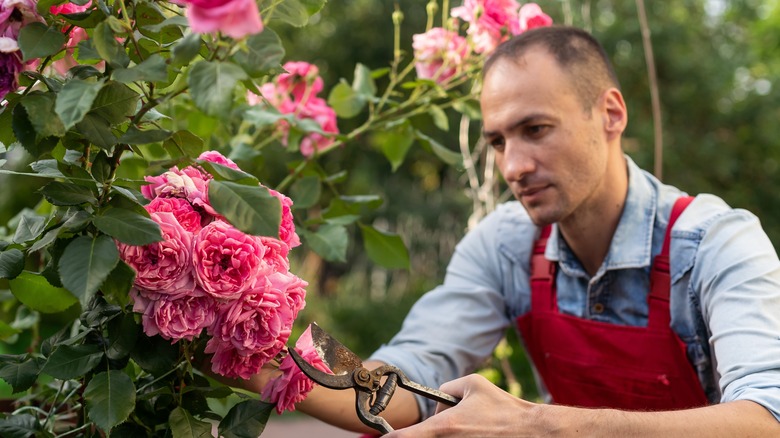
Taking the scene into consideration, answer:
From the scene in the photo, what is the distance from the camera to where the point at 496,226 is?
233 centimetres

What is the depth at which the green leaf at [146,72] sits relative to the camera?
37.9 inches

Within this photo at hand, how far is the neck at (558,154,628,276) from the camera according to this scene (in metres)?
2.14

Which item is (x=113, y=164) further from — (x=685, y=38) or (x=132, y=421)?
(x=685, y=38)

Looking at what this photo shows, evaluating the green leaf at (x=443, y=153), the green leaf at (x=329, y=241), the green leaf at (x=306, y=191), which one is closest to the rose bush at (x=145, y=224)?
the green leaf at (x=329, y=241)

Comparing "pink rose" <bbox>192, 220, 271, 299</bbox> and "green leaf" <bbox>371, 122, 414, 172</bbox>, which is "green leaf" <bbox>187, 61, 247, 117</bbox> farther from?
"green leaf" <bbox>371, 122, 414, 172</bbox>

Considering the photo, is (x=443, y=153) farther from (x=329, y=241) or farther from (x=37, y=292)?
(x=37, y=292)

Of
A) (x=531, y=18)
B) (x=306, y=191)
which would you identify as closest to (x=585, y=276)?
(x=531, y=18)

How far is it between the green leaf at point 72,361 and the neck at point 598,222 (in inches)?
52.2

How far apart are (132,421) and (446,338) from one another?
105cm

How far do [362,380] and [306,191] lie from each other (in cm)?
63

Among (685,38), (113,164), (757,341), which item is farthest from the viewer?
(685,38)

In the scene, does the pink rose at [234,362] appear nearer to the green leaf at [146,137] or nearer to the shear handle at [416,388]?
the shear handle at [416,388]

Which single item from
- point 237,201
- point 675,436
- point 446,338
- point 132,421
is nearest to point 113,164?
point 237,201

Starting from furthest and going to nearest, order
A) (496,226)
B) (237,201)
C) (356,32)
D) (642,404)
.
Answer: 1. (356,32)
2. (496,226)
3. (642,404)
4. (237,201)
